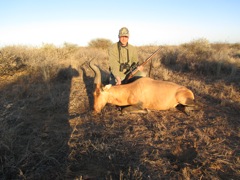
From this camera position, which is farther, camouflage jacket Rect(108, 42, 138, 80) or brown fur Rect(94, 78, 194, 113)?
camouflage jacket Rect(108, 42, 138, 80)

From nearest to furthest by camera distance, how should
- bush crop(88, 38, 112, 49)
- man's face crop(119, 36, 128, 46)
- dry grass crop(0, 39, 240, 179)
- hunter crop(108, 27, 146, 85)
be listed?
dry grass crop(0, 39, 240, 179), man's face crop(119, 36, 128, 46), hunter crop(108, 27, 146, 85), bush crop(88, 38, 112, 49)

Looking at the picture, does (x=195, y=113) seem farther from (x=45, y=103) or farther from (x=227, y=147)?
(x=45, y=103)

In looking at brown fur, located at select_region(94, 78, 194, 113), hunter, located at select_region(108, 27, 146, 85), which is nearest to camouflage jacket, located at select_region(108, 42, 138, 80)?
hunter, located at select_region(108, 27, 146, 85)

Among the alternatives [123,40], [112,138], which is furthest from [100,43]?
[112,138]

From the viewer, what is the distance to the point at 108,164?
3.32m

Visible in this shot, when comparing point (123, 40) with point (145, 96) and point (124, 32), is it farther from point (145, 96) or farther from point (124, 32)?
point (145, 96)

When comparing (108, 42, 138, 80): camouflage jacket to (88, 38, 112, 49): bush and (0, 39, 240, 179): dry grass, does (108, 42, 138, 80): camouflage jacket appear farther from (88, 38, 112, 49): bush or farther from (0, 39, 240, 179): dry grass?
(88, 38, 112, 49): bush

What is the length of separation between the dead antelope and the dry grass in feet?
0.83

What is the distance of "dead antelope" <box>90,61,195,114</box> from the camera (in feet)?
18.6

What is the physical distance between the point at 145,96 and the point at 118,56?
2.09 meters

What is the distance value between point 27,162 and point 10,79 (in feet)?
22.4

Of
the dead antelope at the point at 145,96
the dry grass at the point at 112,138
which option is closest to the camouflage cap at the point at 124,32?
the dead antelope at the point at 145,96

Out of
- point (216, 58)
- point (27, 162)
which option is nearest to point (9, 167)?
point (27, 162)

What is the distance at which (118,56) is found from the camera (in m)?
7.28
